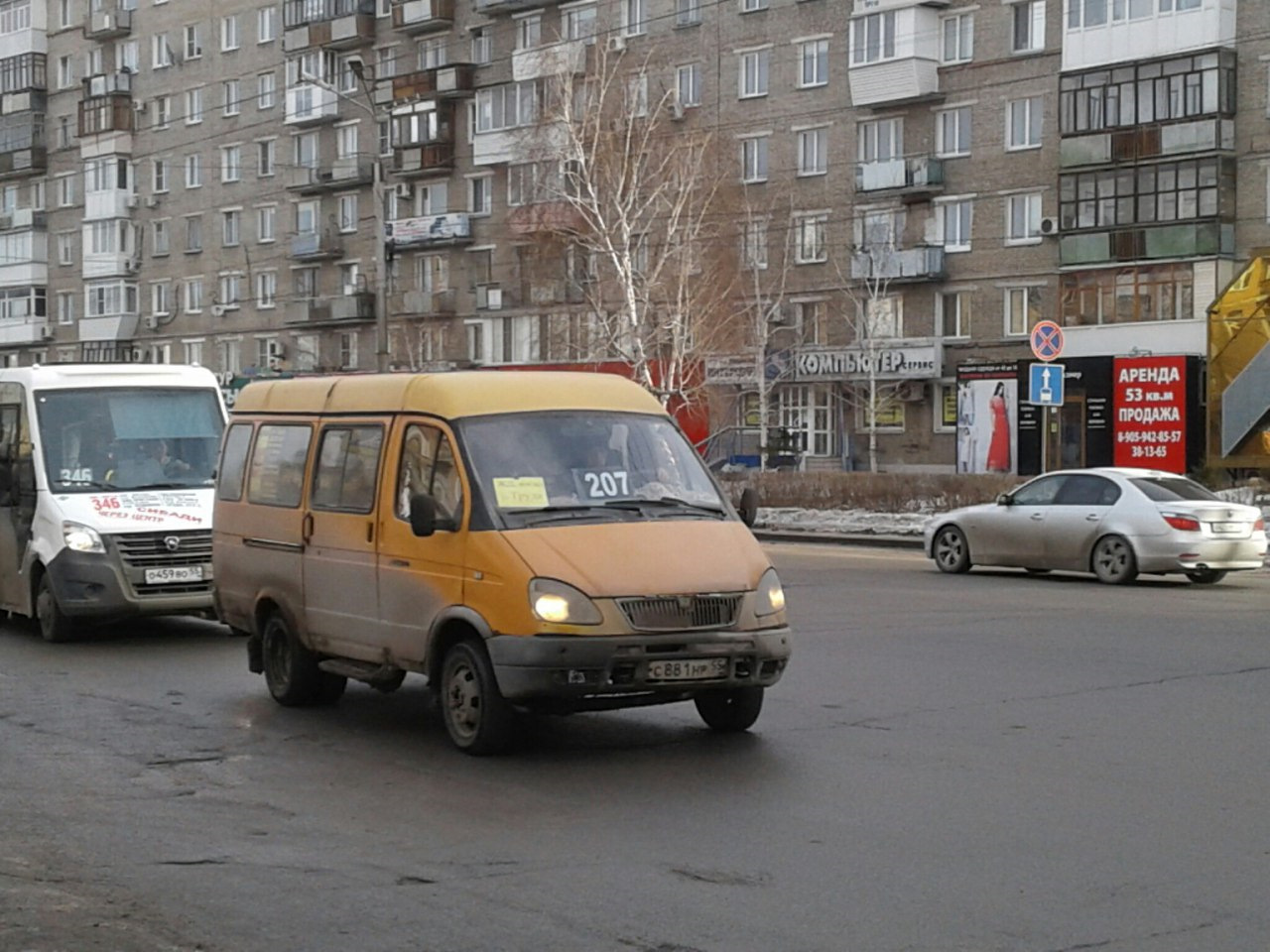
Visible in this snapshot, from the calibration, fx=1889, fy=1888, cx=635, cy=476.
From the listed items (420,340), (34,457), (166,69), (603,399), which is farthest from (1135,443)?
(166,69)

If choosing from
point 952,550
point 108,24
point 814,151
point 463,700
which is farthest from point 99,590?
point 108,24

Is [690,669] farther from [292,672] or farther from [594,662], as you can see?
[292,672]

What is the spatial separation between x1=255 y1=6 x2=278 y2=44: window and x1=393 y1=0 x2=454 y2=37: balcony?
25.6ft

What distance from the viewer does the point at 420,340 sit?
68.0 meters

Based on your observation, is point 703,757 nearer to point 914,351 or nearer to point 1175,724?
point 1175,724

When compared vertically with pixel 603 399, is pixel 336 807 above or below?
below

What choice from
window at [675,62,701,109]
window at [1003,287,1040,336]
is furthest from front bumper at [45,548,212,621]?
window at [675,62,701,109]

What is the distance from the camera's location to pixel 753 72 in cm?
5900

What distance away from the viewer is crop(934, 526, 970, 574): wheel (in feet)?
76.2

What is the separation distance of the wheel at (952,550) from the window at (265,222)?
57.4 m

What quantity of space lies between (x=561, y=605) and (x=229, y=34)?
73.8 m

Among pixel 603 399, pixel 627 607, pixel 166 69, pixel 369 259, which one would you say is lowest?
pixel 627 607

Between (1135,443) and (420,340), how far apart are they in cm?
2964

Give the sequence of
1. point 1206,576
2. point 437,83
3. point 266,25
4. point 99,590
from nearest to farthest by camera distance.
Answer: point 99,590 → point 1206,576 → point 437,83 → point 266,25
